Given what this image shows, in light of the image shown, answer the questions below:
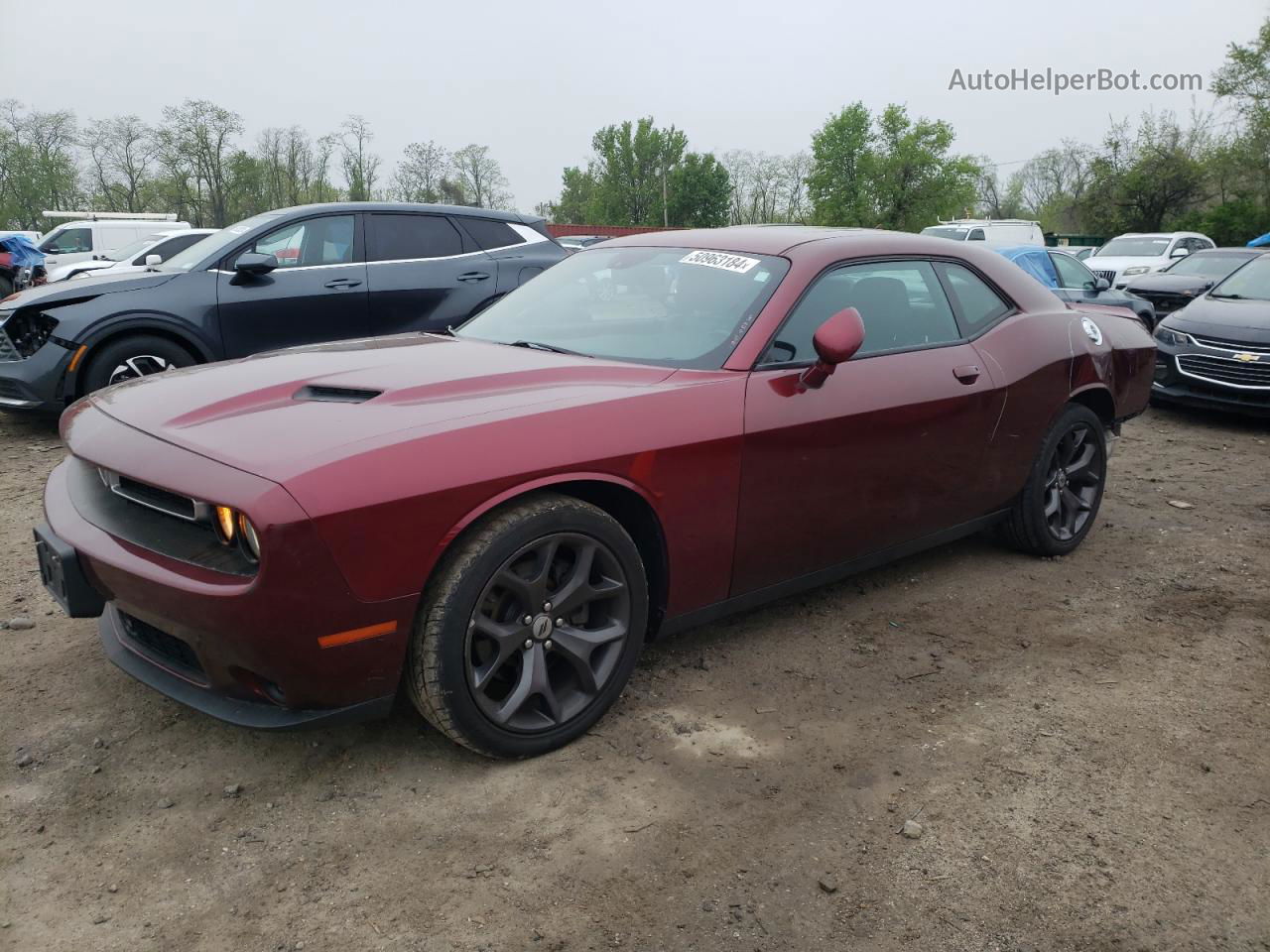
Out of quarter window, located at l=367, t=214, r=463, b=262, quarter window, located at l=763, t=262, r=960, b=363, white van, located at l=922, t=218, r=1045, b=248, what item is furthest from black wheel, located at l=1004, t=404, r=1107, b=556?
white van, located at l=922, t=218, r=1045, b=248

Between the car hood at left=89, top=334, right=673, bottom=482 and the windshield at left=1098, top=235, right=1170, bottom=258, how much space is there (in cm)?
2154

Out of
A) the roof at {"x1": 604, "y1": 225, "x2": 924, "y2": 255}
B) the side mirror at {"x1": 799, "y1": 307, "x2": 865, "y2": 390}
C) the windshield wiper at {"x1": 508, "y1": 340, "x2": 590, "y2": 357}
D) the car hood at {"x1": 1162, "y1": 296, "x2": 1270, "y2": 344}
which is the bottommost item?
the car hood at {"x1": 1162, "y1": 296, "x2": 1270, "y2": 344}

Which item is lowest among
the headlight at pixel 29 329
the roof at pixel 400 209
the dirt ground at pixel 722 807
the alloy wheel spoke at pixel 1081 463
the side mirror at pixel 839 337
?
the dirt ground at pixel 722 807

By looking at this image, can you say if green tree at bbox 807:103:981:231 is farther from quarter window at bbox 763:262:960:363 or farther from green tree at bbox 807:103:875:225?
quarter window at bbox 763:262:960:363

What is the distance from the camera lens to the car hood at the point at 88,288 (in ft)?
21.1

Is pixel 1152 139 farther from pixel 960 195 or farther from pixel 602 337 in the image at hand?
pixel 602 337

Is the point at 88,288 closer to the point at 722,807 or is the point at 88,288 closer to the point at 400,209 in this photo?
the point at 400,209

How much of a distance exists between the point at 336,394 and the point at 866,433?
182 cm

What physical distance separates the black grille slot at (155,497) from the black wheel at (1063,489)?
3505 millimetres

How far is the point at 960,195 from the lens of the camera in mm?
61688

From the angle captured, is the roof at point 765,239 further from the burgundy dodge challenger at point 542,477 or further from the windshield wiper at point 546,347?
the windshield wiper at point 546,347

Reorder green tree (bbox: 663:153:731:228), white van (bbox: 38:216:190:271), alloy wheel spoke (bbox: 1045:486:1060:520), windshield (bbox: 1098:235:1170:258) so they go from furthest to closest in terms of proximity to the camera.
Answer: green tree (bbox: 663:153:731:228) < windshield (bbox: 1098:235:1170:258) < white van (bbox: 38:216:190:271) < alloy wheel spoke (bbox: 1045:486:1060:520)

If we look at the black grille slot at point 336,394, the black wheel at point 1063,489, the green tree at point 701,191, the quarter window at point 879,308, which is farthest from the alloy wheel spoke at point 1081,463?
the green tree at point 701,191

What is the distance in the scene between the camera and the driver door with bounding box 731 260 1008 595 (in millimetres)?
3234
